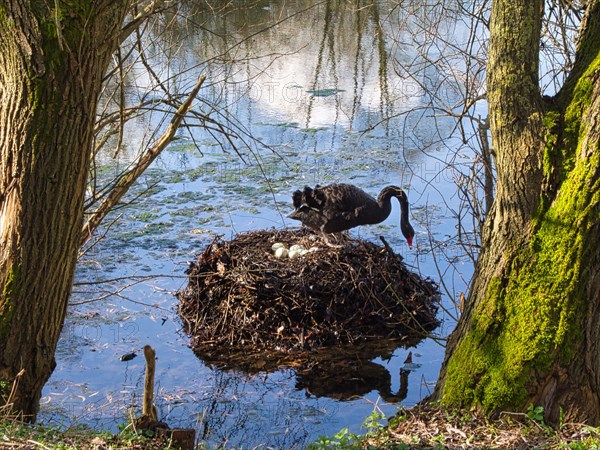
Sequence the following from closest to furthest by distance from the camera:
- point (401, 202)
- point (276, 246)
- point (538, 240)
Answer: point (538, 240) < point (276, 246) < point (401, 202)

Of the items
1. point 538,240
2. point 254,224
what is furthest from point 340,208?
point 538,240

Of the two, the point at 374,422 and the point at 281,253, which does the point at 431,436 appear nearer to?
the point at 374,422

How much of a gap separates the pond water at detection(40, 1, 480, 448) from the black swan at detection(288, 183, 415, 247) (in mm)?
422

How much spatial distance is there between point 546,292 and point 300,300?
3326 mm

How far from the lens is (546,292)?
168 inches

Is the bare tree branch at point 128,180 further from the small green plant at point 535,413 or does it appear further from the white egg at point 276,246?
the small green plant at point 535,413

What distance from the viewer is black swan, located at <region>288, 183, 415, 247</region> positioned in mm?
7973

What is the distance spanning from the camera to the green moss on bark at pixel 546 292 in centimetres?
419

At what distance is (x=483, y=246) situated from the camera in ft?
15.1

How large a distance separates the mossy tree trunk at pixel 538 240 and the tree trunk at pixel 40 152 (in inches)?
90.9

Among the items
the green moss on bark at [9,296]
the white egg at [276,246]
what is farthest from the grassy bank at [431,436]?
the white egg at [276,246]

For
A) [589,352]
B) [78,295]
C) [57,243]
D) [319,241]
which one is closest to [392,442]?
[589,352]

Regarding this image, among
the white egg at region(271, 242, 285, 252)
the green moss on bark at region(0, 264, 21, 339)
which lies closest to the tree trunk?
the green moss on bark at region(0, 264, 21, 339)

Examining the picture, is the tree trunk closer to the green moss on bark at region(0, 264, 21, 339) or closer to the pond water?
the green moss on bark at region(0, 264, 21, 339)
